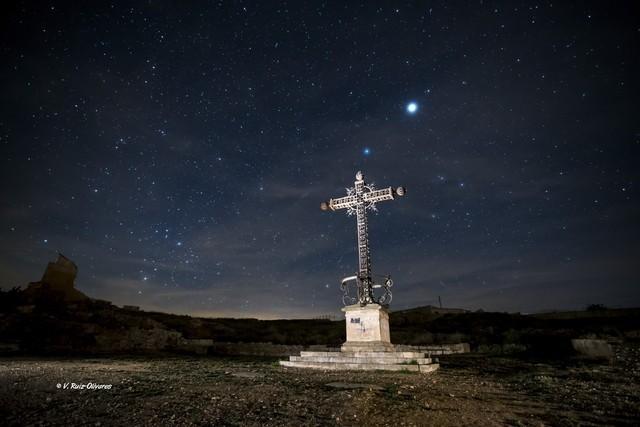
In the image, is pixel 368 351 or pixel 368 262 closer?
pixel 368 351

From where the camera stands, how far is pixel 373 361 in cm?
1210

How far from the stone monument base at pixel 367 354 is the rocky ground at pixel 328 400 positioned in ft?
4.22

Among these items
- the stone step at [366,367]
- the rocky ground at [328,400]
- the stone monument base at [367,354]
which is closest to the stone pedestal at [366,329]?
the stone monument base at [367,354]

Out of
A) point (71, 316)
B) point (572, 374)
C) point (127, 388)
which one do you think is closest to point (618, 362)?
point (572, 374)

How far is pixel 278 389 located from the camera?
26.4 ft

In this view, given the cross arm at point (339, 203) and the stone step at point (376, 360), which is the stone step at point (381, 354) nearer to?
the stone step at point (376, 360)

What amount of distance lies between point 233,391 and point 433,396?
15.1 ft

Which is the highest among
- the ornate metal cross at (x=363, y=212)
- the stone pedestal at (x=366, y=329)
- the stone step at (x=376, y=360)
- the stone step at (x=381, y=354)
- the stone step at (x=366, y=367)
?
the ornate metal cross at (x=363, y=212)

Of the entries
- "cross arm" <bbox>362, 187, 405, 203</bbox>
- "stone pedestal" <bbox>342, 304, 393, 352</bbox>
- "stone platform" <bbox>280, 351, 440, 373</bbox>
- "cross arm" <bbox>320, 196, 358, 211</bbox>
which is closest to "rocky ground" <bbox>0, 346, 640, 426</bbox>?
"stone platform" <bbox>280, 351, 440, 373</bbox>

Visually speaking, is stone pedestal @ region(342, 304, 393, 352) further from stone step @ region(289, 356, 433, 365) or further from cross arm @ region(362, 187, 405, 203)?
cross arm @ region(362, 187, 405, 203)

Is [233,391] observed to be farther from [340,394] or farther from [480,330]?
[480,330]

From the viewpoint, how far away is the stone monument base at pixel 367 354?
463 inches

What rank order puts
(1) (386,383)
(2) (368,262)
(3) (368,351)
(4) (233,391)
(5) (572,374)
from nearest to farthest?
1. (4) (233,391)
2. (1) (386,383)
3. (5) (572,374)
4. (3) (368,351)
5. (2) (368,262)

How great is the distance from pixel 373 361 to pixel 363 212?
6.62 meters
